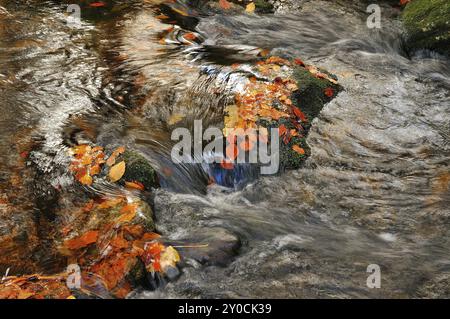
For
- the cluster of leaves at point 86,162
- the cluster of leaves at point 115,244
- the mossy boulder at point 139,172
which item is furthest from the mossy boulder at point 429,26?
the cluster of leaves at point 115,244

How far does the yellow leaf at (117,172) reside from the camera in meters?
4.65

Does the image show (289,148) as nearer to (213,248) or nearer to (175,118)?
(175,118)

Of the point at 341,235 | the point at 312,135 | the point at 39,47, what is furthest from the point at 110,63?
the point at 341,235

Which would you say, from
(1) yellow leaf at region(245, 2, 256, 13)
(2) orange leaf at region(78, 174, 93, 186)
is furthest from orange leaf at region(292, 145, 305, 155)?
(1) yellow leaf at region(245, 2, 256, 13)

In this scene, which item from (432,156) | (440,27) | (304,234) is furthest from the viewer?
(440,27)

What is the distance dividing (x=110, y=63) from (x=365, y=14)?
5817 mm

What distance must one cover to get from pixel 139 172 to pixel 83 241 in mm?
1002

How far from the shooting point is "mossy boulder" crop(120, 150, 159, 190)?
469cm

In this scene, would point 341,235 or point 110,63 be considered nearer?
point 341,235

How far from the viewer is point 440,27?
26.3 ft

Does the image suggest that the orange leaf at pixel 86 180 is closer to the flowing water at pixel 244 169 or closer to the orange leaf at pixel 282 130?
the flowing water at pixel 244 169

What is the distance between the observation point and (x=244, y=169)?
526 centimetres

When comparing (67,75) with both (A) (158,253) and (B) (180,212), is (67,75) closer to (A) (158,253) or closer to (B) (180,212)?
(B) (180,212)

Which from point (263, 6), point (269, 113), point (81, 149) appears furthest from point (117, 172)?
point (263, 6)
